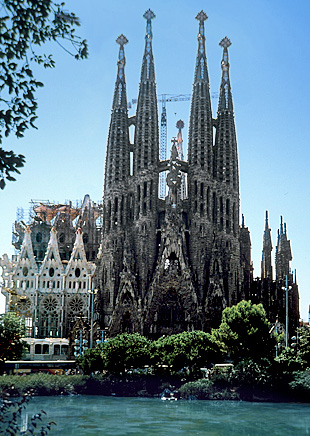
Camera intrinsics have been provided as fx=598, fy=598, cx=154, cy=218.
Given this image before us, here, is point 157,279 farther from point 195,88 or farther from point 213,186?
point 195,88

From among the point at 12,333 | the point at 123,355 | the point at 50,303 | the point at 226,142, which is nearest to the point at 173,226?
the point at 226,142

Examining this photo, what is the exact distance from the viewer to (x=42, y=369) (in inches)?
2416

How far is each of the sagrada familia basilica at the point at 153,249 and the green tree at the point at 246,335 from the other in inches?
880

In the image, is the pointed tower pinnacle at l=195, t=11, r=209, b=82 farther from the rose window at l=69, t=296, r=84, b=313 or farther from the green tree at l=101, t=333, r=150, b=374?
the green tree at l=101, t=333, r=150, b=374

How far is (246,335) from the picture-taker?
5703cm

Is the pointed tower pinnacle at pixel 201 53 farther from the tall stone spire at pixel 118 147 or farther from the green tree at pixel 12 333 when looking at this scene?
the green tree at pixel 12 333

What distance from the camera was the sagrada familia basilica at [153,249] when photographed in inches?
3258

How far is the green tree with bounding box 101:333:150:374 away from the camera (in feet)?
183

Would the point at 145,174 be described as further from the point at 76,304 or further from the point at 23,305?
the point at 23,305

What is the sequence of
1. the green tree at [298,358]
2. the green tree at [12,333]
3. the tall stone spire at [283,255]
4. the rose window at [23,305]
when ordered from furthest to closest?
the tall stone spire at [283,255] → the rose window at [23,305] → the green tree at [298,358] → the green tree at [12,333]

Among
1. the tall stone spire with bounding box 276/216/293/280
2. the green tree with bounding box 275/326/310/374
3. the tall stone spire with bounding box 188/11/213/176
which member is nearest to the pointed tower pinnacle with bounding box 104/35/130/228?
the tall stone spire with bounding box 188/11/213/176

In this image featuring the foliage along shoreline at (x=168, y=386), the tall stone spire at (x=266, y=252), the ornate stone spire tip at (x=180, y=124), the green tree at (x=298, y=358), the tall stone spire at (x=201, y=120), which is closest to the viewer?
the foliage along shoreline at (x=168, y=386)

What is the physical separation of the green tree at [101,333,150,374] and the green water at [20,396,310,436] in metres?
3.39

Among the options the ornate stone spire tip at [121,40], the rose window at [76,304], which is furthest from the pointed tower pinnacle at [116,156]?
the rose window at [76,304]
